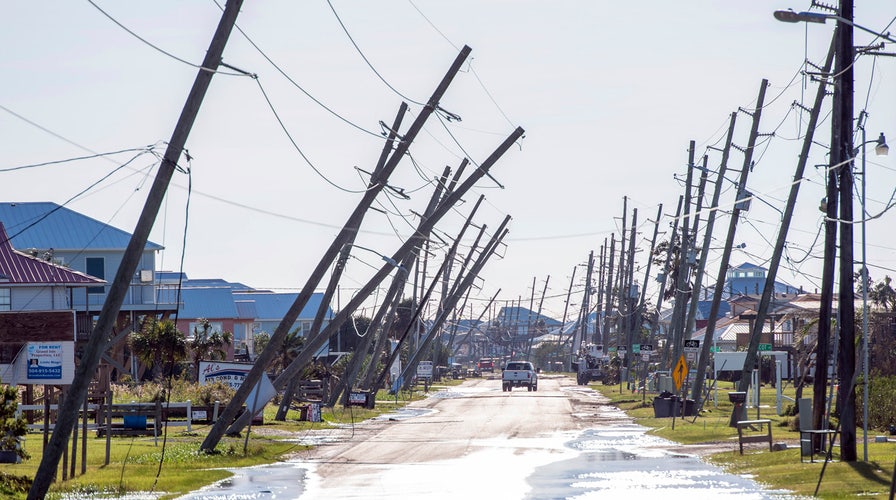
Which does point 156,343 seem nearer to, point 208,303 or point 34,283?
point 34,283

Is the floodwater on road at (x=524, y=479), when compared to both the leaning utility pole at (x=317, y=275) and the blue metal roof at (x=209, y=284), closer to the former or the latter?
the leaning utility pole at (x=317, y=275)

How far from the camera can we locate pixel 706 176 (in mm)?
49312

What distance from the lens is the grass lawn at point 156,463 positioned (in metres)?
19.7

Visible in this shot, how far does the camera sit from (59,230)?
2982 inches

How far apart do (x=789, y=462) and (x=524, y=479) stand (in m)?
5.17

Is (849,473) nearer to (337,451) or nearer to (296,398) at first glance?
(337,451)

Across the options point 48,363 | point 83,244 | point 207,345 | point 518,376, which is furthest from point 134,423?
point 518,376

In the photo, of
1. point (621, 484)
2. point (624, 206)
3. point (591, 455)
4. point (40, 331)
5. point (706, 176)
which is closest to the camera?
point (621, 484)

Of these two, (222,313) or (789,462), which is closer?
(789,462)

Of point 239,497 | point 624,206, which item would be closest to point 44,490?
point 239,497

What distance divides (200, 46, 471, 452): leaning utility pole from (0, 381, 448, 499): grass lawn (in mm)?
720

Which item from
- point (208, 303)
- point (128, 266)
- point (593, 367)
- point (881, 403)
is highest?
point (208, 303)

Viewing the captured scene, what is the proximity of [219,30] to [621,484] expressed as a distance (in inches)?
358

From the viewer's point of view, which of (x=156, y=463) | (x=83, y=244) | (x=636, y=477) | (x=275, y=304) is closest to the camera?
(x=636, y=477)
